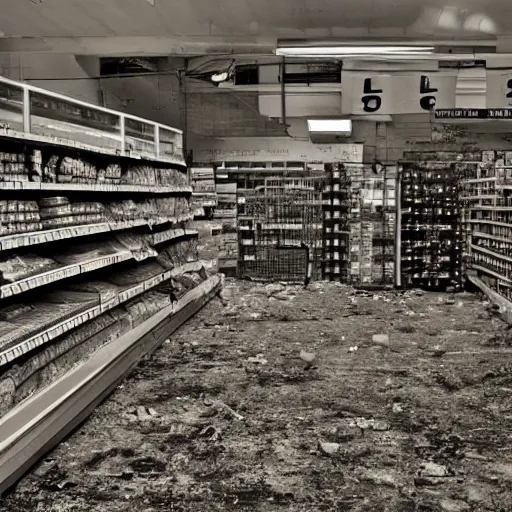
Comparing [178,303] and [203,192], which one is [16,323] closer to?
[178,303]

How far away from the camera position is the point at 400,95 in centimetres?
859

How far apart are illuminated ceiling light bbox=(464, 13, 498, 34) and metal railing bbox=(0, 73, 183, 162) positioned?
3.56 m

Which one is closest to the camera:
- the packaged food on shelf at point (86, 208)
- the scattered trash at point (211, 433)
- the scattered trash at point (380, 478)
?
the scattered trash at point (380, 478)

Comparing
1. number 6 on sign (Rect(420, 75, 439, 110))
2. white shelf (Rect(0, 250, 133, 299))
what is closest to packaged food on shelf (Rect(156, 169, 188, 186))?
white shelf (Rect(0, 250, 133, 299))

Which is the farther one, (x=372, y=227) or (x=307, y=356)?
(x=372, y=227)

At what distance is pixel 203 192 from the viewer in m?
11.5

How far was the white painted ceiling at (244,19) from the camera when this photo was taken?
272 inches

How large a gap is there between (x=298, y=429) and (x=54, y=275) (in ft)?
6.05

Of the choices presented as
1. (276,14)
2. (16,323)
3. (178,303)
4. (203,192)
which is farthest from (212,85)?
(16,323)

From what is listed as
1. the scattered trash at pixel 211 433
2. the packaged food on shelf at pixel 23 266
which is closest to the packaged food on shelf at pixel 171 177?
the packaged food on shelf at pixel 23 266

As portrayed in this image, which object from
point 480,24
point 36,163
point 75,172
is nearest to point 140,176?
point 75,172

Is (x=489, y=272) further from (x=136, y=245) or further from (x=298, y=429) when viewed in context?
(x=298, y=429)

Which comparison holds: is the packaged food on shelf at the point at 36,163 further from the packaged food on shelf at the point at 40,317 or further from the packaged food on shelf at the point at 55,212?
the packaged food on shelf at the point at 40,317

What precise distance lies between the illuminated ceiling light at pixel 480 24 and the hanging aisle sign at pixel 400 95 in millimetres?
895
